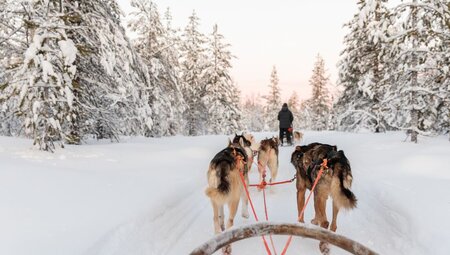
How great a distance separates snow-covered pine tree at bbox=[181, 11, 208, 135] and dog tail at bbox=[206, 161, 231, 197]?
27.9 meters

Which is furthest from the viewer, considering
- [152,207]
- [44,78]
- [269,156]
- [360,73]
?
[360,73]

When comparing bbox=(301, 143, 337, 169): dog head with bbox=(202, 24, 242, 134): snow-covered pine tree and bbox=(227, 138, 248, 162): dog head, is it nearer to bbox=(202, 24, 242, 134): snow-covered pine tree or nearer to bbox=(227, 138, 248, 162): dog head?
bbox=(227, 138, 248, 162): dog head

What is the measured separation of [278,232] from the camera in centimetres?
133

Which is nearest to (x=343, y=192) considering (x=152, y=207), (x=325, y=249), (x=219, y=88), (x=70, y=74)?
(x=325, y=249)

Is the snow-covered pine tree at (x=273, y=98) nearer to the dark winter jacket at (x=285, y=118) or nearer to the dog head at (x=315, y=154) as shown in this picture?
the dark winter jacket at (x=285, y=118)

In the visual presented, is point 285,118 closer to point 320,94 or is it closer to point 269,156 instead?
point 269,156

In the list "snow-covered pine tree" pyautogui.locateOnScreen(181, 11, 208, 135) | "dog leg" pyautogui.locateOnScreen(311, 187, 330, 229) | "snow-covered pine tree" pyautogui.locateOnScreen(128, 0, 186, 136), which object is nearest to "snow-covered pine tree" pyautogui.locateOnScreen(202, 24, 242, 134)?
"snow-covered pine tree" pyautogui.locateOnScreen(181, 11, 208, 135)

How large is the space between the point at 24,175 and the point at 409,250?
6301 mm

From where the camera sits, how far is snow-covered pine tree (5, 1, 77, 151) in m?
7.16

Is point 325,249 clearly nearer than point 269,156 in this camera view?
Yes

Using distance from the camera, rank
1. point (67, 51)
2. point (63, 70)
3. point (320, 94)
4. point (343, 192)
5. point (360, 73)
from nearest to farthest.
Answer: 1. point (343, 192)
2. point (67, 51)
3. point (63, 70)
4. point (360, 73)
5. point (320, 94)

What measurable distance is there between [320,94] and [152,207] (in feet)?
149

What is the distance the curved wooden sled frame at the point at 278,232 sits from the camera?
4.06 feet

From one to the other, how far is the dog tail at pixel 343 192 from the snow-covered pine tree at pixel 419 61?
25.8 ft
